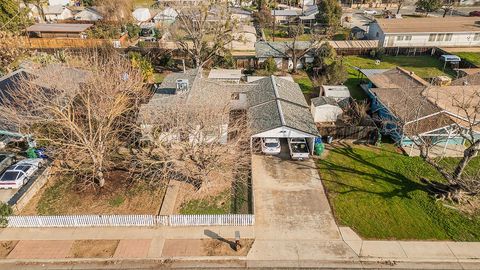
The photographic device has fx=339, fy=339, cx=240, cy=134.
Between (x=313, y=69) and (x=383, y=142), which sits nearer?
(x=383, y=142)

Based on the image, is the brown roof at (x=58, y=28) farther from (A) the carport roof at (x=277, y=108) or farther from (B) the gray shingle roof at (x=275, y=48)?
(A) the carport roof at (x=277, y=108)

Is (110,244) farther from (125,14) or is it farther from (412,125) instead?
(125,14)

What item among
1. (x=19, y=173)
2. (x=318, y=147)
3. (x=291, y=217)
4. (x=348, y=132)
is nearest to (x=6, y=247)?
(x=19, y=173)

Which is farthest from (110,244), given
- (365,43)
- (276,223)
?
(365,43)

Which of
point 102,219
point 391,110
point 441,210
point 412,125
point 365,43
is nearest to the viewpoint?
point 102,219

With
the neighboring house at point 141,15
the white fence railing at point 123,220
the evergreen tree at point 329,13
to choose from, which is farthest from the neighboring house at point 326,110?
the neighboring house at point 141,15

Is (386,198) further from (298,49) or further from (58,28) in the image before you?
(58,28)
